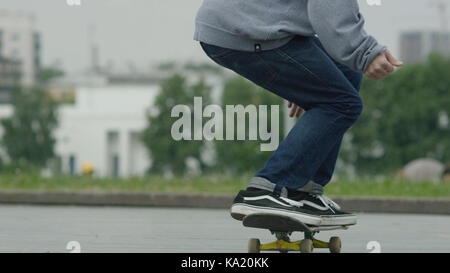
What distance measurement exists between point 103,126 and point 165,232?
305 feet

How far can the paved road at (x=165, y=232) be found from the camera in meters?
4.55

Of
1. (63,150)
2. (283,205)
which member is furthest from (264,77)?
(63,150)

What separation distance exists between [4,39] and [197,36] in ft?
455

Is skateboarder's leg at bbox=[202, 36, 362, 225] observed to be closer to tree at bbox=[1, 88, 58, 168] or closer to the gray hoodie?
the gray hoodie

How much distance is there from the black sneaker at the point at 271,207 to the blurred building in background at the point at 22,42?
125 meters

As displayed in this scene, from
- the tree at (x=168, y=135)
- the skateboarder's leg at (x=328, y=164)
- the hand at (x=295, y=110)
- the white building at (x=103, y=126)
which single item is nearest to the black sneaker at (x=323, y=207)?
the skateboarder's leg at (x=328, y=164)

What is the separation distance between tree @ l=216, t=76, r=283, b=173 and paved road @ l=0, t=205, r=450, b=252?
203 feet

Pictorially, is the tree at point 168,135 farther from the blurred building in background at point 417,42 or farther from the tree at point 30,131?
the blurred building in background at point 417,42

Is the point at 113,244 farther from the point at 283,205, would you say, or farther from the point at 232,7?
the point at 232,7

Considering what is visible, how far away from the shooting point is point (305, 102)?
4070 millimetres

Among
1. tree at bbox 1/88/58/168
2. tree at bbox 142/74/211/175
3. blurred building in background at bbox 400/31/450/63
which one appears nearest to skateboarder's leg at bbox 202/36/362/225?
tree at bbox 142/74/211/175

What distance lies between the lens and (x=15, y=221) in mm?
6391

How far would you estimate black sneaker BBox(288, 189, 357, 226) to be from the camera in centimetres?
403
